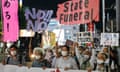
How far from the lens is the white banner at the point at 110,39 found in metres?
9.63

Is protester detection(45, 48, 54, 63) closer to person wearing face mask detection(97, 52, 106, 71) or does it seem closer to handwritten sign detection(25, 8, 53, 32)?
handwritten sign detection(25, 8, 53, 32)

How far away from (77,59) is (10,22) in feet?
6.65

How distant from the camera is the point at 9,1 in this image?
38.8 ft

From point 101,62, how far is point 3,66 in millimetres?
2911

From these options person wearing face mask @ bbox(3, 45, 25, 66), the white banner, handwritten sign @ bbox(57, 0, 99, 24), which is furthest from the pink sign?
the white banner

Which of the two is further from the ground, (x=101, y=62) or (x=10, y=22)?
(x=10, y=22)

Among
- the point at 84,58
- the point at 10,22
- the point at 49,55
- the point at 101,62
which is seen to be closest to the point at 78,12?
the point at 84,58

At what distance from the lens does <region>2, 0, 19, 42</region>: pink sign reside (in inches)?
461

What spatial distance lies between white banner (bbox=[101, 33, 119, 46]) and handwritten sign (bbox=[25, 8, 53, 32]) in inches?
82.6

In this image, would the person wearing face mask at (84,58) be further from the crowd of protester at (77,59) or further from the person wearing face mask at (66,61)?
the person wearing face mask at (66,61)

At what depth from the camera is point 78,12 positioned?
10320 millimetres

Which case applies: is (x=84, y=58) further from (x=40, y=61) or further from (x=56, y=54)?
(x=40, y=61)

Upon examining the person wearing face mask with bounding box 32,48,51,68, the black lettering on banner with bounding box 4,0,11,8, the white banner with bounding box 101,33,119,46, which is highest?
the black lettering on banner with bounding box 4,0,11,8

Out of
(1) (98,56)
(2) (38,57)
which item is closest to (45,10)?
(2) (38,57)
